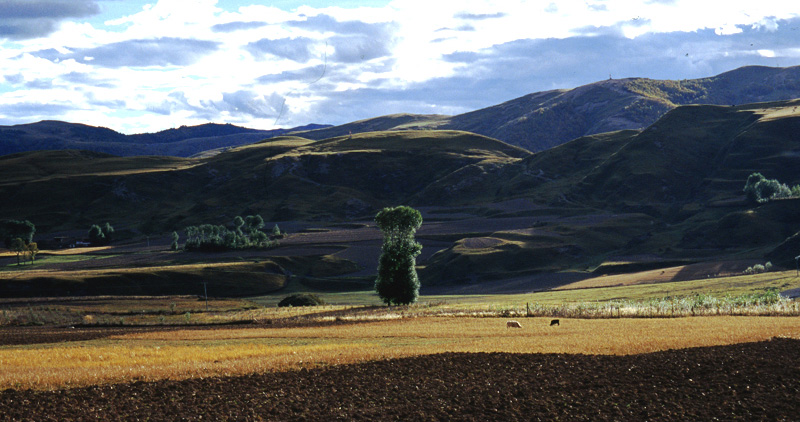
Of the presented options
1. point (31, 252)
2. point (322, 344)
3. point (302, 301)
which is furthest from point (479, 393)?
point (31, 252)

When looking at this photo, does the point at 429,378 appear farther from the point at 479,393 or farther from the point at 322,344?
the point at 322,344

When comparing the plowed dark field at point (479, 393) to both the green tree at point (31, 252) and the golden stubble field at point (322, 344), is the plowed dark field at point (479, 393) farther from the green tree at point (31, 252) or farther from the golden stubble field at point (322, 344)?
the green tree at point (31, 252)

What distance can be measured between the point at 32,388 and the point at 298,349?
53.2 ft

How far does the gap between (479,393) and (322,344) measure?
68.4 ft

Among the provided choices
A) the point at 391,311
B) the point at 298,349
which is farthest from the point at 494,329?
the point at 391,311

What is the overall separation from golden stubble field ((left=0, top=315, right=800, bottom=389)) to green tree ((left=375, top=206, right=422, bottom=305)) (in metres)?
37.2

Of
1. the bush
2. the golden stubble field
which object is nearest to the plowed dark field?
the golden stubble field

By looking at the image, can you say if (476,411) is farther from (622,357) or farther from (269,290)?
(269,290)

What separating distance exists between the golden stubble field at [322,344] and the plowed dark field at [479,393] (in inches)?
113

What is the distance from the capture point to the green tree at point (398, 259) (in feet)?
335

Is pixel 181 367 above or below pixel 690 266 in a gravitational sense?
above

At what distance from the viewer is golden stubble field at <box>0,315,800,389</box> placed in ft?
118

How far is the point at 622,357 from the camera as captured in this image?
122 feet

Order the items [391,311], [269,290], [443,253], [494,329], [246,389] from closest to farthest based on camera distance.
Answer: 1. [246,389]
2. [494,329]
3. [391,311]
4. [269,290]
5. [443,253]
